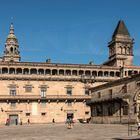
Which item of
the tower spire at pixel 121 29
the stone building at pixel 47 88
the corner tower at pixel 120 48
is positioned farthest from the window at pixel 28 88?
the tower spire at pixel 121 29

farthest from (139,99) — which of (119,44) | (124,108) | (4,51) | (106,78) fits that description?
(4,51)

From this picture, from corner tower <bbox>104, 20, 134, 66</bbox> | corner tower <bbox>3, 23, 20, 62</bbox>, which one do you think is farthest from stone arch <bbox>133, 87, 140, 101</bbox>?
corner tower <bbox>3, 23, 20, 62</bbox>

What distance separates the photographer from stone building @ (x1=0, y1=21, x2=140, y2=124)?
2822 inches

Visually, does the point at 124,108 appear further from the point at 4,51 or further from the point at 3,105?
the point at 4,51

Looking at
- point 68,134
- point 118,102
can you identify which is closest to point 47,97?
point 118,102

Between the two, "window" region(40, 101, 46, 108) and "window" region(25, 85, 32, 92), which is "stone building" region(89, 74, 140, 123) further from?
"window" region(25, 85, 32, 92)

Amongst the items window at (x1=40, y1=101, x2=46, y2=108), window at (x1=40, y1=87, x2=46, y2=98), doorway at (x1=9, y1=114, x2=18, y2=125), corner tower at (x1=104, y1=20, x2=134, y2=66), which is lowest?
doorway at (x1=9, y1=114, x2=18, y2=125)

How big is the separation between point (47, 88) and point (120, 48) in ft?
74.0

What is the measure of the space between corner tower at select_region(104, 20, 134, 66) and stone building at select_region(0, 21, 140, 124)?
4.32 meters

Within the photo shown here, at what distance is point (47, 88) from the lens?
7406 centimetres

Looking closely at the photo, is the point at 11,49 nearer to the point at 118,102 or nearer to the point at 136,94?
the point at 118,102

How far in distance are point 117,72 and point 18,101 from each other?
23378mm

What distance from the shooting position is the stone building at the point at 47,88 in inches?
2822

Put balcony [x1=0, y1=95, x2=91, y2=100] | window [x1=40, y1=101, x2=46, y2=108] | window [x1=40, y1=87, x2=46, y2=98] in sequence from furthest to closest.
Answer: window [x1=40, y1=87, x2=46, y2=98] → window [x1=40, y1=101, x2=46, y2=108] → balcony [x1=0, y1=95, x2=91, y2=100]
